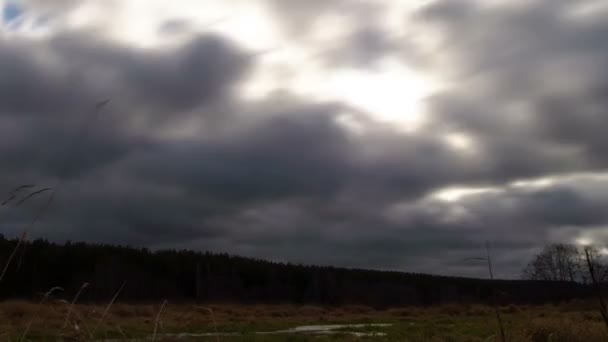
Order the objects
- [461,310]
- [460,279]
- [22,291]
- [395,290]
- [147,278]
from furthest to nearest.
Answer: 1. [460,279]
2. [395,290]
3. [147,278]
4. [22,291]
5. [461,310]

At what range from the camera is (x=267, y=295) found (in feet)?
364

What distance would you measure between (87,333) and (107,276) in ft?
297

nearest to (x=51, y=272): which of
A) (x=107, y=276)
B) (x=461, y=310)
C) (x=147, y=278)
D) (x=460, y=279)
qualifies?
(x=107, y=276)

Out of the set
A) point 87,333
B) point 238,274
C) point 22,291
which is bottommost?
point 87,333

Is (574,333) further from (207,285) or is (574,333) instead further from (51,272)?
(207,285)

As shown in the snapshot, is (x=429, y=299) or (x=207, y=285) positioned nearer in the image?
(x=207, y=285)

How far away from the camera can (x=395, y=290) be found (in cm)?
12444

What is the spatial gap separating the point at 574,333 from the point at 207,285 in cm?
9414

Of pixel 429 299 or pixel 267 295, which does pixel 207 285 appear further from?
pixel 429 299

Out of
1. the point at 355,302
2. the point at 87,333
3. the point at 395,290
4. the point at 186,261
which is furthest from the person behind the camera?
the point at 395,290

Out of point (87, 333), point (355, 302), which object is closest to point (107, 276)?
point (355, 302)

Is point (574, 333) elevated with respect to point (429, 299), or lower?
lower

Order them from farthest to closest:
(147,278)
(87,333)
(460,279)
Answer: (460,279) → (147,278) → (87,333)

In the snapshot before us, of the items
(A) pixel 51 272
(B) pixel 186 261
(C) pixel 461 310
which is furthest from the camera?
(B) pixel 186 261
